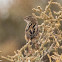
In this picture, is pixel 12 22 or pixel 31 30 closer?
pixel 31 30

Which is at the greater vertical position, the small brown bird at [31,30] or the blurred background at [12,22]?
the blurred background at [12,22]

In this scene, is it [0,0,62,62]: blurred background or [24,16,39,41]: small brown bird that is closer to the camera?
[24,16,39,41]: small brown bird

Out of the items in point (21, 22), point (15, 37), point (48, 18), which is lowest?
point (48, 18)

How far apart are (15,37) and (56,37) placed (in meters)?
9.68

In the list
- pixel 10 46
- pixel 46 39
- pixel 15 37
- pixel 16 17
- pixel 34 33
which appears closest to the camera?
pixel 46 39

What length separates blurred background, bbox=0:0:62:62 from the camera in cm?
1239

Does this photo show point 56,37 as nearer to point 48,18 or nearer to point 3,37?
point 48,18

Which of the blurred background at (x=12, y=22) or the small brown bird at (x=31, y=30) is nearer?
the small brown bird at (x=31, y=30)

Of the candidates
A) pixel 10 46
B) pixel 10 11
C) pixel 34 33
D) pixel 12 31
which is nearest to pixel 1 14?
pixel 10 11

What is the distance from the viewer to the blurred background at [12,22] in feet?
40.7

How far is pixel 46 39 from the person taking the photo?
3.64 metres

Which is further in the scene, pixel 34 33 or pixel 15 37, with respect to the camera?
pixel 15 37

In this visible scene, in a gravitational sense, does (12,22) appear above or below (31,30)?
above

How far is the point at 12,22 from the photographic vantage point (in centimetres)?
1462
